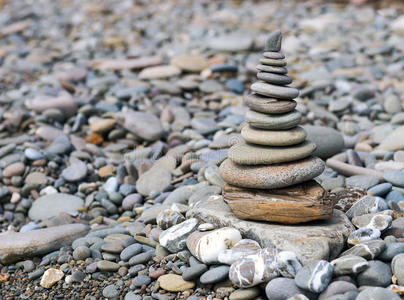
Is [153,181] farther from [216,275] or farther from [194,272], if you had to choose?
[216,275]

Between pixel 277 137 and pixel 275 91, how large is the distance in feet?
1.12

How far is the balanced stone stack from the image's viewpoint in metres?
3.92

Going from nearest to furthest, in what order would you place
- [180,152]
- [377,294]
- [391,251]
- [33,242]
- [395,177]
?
[377,294]
[391,251]
[33,242]
[395,177]
[180,152]

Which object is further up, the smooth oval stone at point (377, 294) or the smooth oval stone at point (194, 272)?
the smooth oval stone at point (377, 294)

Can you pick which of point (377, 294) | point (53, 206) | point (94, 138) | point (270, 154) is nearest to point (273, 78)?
point (270, 154)

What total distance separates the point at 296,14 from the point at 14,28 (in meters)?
6.68

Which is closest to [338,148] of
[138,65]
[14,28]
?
[138,65]

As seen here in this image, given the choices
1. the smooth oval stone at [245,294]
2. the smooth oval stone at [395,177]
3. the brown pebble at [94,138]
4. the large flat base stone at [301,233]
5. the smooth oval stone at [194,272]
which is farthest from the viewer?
the brown pebble at [94,138]

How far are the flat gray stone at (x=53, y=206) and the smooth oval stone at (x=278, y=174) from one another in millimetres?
2329

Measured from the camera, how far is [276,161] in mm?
3939

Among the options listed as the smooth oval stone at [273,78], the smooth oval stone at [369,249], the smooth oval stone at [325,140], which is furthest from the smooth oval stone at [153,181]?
the smooth oval stone at [369,249]

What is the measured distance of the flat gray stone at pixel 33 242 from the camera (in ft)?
15.2

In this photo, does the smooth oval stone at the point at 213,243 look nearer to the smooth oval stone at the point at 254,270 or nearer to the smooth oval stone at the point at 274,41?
the smooth oval stone at the point at 254,270

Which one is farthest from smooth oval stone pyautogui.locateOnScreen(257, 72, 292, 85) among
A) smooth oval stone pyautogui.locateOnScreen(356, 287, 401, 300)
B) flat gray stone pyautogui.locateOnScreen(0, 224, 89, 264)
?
flat gray stone pyautogui.locateOnScreen(0, 224, 89, 264)
